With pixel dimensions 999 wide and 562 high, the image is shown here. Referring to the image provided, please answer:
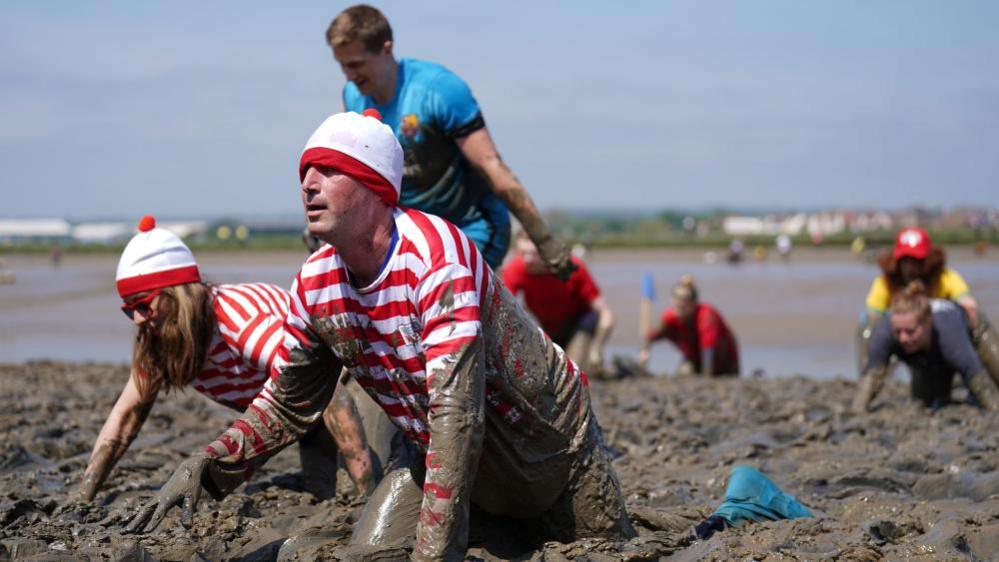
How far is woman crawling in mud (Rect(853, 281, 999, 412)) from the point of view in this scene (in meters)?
8.30

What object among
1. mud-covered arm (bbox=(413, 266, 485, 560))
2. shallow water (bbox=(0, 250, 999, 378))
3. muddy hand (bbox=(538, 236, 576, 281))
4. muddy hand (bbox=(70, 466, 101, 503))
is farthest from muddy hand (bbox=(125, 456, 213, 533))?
shallow water (bbox=(0, 250, 999, 378))

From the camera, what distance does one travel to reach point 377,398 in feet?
12.8

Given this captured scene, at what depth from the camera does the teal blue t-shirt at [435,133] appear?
18.0 ft

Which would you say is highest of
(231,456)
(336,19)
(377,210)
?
(336,19)

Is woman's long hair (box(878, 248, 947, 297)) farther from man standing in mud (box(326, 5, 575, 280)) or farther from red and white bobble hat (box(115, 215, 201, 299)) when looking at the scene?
red and white bobble hat (box(115, 215, 201, 299))

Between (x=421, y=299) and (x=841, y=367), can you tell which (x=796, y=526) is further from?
(x=841, y=367)

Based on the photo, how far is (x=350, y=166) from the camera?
3.43 meters

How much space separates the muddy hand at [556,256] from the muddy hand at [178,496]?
8.02ft

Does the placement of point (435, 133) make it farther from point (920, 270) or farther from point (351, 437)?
point (920, 270)

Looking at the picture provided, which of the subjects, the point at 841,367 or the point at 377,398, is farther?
the point at 841,367

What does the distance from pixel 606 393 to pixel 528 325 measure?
263 inches

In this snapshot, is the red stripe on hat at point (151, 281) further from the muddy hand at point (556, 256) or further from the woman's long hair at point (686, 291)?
the woman's long hair at point (686, 291)

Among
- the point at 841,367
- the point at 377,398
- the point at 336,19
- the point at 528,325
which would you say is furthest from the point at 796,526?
the point at 841,367

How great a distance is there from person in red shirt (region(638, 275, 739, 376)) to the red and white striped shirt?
8062 millimetres
